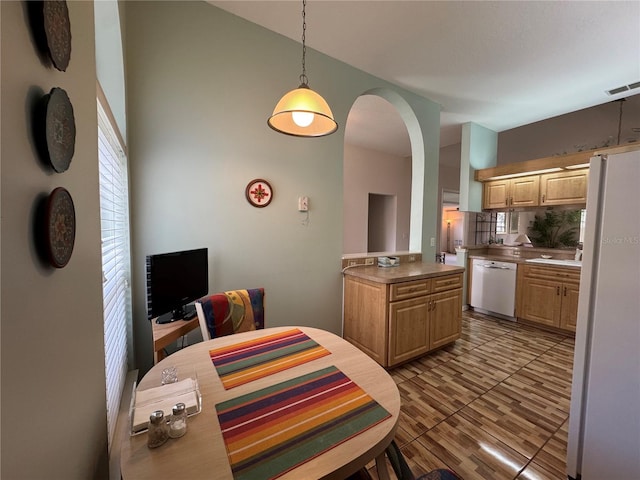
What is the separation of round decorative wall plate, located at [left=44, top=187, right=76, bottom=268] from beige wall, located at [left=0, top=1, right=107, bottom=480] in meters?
0.02

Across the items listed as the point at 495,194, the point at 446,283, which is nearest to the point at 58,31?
the point at 446,283

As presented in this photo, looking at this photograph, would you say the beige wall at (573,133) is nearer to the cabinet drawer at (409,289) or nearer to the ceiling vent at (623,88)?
the ceiling vent at (623,88)

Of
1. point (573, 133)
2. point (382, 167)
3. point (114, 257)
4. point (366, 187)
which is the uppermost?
point (573, 133)

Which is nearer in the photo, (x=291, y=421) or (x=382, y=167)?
(x=291, y=421)

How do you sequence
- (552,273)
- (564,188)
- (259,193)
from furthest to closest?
(564,188) → (552,273) → (259,193)

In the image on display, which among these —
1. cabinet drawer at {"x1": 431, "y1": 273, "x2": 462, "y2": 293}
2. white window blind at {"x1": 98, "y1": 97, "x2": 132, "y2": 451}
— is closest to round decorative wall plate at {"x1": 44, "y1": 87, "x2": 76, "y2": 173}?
white window blind at {"x1": 98, "y1": 97, "x2": 132, "y2": 451}

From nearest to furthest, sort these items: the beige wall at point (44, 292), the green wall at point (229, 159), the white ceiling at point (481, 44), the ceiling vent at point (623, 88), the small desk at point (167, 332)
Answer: the beige wall at point (44, 292) < the small desk at point (167, 332) < the green wall at point (229, 159) < the white ceiling at point (481, 44) < the ceiling vent at point (623, 88)

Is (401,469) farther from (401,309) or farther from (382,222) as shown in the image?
(382,222)

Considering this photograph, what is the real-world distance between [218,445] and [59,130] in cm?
88

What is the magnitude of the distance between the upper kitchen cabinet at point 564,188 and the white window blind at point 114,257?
480cm

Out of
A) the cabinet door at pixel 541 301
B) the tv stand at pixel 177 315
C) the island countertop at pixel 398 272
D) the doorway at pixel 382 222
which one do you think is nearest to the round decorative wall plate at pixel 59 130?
the tv stand at pixel 177 315

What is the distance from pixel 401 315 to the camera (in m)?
2.37

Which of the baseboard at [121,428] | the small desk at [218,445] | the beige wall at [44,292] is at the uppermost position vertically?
the beige wall at [44,292]

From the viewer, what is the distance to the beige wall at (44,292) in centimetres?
40
